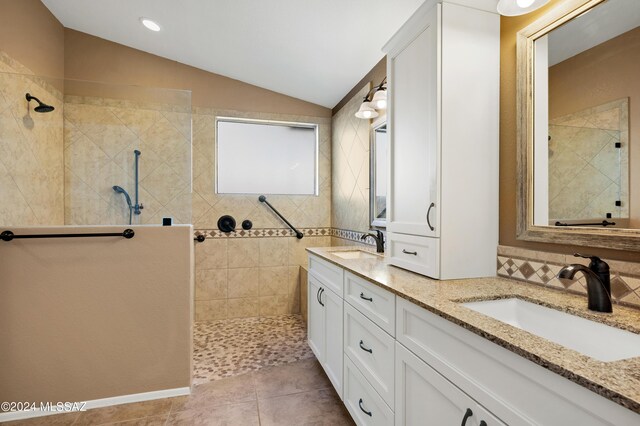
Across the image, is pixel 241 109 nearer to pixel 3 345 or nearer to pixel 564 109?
pixel 3 345

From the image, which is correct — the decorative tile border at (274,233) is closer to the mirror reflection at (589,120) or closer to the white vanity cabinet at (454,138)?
the white vanity cabinet at (454,138)

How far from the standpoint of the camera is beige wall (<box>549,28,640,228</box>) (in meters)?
1.01

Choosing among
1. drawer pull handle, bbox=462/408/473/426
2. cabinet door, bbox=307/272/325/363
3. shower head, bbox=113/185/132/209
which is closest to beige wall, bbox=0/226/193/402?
shower head, bbox=113/185/132/209

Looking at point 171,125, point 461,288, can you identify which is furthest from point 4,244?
point 461,288

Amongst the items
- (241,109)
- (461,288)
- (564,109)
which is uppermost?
(241,109)

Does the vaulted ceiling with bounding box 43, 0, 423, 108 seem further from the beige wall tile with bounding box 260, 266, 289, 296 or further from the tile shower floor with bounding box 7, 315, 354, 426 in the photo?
the tile shower floor with bounding box 7, 315, 354, 426

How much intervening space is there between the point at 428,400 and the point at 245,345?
215cm

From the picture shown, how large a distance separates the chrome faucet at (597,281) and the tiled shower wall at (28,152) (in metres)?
2.75

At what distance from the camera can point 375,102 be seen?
7.86 feet

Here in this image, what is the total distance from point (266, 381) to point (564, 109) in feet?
7.61

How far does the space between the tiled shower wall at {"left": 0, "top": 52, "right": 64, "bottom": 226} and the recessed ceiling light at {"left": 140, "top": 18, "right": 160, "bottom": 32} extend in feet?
3.16

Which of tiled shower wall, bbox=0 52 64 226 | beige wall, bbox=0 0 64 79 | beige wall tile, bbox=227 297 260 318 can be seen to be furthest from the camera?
beige wall tile, bbox=227 297 260 318

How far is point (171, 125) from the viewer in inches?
93.4

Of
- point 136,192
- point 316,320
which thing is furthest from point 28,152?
point 316,320
